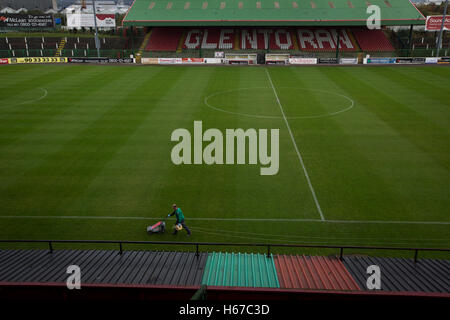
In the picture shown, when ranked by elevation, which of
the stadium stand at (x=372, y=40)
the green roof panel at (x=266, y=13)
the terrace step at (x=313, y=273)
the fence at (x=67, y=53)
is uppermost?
the green roof panel at (x=266, y=13)

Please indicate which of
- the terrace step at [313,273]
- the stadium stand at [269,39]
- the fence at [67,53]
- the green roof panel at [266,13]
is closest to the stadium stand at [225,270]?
the terrace step at [313,273]

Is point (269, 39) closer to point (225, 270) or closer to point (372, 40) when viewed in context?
point (372, 40)

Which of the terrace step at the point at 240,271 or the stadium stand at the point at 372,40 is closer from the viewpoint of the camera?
the terrace step at the point at 240,271

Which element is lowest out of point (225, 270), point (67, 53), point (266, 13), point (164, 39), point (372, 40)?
point (225, 270)

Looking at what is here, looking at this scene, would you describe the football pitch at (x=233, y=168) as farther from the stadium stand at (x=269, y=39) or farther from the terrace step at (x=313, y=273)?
the stadium stand at (x=269, y=39)

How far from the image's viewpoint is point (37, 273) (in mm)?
10211

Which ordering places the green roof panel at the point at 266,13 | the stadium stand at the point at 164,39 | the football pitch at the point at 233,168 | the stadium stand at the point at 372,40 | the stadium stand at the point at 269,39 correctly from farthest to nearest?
1. the stadium stand at the point at 164,39
2. the stadium stand at the point at 269,39
3. the stadium stand at the point at 372,40
4. the green roof panel at the point at 266,13
5. the football pitch at the point at 233,168

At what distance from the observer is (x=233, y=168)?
62.3 feet

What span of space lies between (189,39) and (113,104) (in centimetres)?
3613

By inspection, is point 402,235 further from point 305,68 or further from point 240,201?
point 305,68

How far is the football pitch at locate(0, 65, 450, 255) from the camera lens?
14.2 meters

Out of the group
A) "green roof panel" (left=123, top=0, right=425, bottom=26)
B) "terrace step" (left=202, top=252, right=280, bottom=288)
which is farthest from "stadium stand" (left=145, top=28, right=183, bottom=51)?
"terrace step" (left=202, top=252, right=280, bottom=288)

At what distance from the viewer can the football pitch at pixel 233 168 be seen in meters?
14.2

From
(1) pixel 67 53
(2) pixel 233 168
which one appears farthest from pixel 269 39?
(2) pixel 233 168
